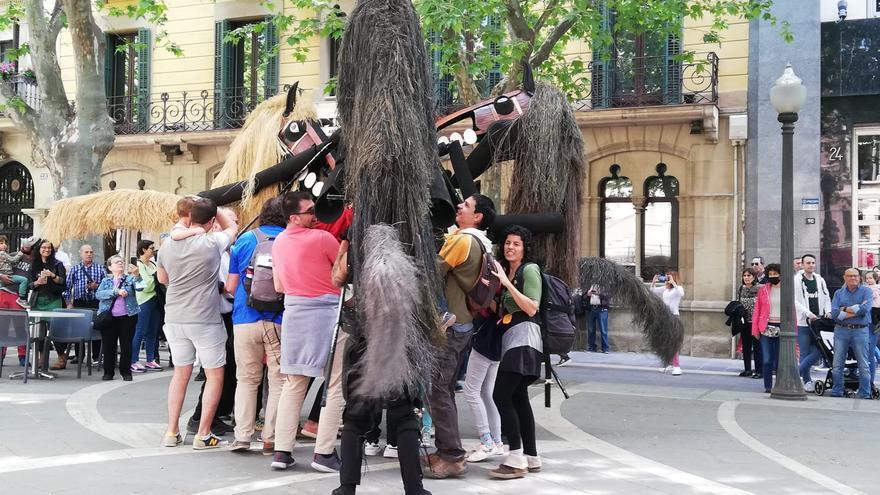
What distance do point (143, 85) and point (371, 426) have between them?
18.7 m

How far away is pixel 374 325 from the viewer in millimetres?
4492

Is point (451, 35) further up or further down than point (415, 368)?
further up

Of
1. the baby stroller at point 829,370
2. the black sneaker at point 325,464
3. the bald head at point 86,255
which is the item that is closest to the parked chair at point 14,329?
the bald head at point 86,255

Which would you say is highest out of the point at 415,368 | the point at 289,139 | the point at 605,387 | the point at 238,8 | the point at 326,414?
the point at 238,8

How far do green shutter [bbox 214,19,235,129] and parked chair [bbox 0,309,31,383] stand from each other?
1067 centimetres

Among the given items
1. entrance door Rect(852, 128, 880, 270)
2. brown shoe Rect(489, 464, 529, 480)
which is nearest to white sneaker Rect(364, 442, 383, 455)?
brown shoe Rect(489, 464, 529, 480)

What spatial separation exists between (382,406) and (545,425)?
11.8ft

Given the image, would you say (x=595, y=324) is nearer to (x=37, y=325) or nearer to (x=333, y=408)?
(x=37, y=325)

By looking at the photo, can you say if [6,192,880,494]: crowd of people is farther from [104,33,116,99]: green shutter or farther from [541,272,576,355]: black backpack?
[104,33,116,99]: green shutter

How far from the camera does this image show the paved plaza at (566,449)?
5.66 meters

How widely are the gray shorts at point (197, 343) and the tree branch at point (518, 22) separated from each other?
25.6 ft

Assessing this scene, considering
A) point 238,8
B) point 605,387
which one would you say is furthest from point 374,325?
point 238,8

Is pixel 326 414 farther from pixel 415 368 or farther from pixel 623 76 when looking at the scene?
pixel 623 76

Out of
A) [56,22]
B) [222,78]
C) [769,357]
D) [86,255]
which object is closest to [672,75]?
[769,357]
